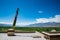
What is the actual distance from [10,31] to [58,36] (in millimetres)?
6401

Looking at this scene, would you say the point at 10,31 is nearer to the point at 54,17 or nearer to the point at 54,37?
the point at 54,37

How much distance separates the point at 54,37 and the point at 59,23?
19.4 metres

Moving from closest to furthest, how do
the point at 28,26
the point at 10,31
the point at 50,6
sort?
the point at 10,31
the point at 50,6
the point at 28,26

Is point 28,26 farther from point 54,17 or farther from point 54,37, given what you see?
point 54,37

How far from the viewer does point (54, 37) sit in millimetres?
6004

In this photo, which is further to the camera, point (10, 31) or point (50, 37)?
point (10, 31)

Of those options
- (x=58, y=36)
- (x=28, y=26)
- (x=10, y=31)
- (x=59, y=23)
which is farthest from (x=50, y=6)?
(x=58, y=36)

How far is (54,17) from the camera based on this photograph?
27047 mm

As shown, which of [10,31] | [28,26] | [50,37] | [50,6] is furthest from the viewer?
[28,26]

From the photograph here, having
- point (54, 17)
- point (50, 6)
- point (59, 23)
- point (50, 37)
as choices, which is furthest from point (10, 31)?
point (54, 17)

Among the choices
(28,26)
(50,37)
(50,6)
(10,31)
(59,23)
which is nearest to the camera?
(50,37)

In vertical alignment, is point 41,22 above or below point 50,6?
below

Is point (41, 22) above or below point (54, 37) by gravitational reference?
above

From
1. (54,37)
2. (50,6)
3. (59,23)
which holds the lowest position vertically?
(54,37)
